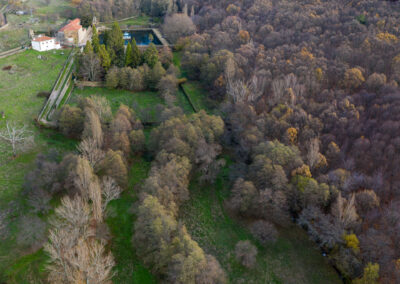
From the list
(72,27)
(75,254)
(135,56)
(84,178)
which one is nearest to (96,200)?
(84,178)

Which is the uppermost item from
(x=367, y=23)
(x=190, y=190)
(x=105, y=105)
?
(x=367, y=23)

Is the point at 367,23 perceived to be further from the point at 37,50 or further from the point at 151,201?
the point at 37,50

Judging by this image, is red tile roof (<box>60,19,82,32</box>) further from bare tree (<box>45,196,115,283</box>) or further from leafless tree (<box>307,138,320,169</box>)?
leafless tree (<box>307,138,320,169</box>)

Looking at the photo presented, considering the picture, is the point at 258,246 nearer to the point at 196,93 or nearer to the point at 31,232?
the point at 31,232

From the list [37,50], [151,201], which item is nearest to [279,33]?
[151,201]

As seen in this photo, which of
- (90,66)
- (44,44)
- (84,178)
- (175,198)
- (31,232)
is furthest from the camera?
(44,44)

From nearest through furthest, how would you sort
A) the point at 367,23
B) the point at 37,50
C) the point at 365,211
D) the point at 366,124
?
1. the point at 365,211
2. the point at 366,124
3. the point at 367,23
4. the point at 37,50
